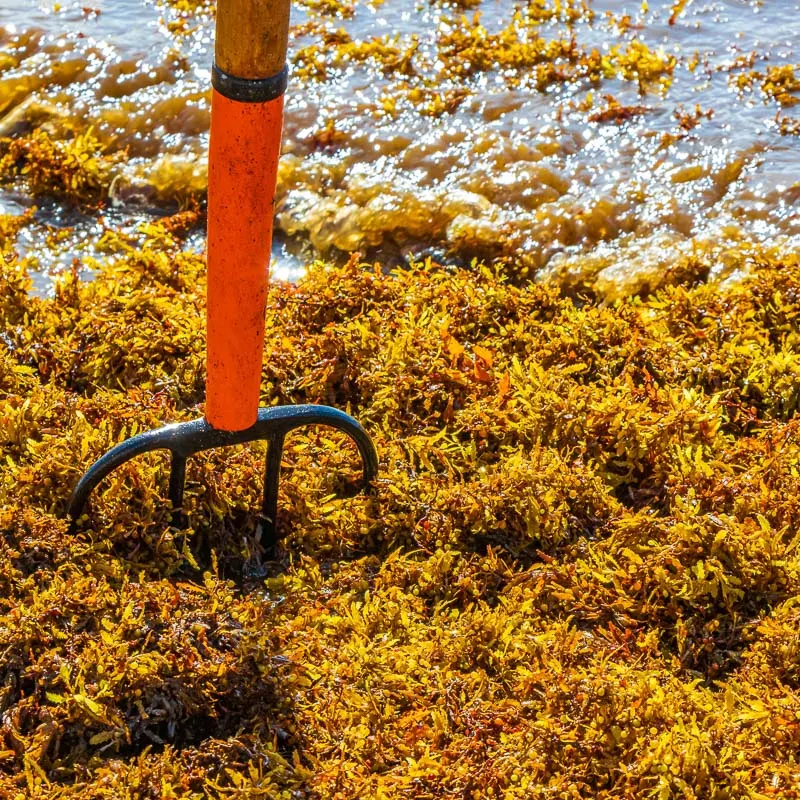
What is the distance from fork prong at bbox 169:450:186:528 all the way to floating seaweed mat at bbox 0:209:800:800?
58 millimetres

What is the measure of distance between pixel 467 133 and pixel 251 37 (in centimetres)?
318

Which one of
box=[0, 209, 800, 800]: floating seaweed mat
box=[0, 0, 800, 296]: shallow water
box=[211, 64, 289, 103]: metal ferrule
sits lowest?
box=[0, 209, 800, 800]: floating seaweed mat

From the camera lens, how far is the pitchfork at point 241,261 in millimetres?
2184

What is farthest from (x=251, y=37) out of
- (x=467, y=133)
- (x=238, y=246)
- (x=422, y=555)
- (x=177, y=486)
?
(x=467, y=133)

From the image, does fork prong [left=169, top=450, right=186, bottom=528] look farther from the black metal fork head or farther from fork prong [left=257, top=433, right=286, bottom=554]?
fork prong [left=257, top=433, right=286, bottom=554]

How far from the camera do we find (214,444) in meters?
2.89

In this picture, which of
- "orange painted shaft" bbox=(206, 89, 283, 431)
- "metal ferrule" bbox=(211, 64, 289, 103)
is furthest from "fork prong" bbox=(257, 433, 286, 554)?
"metal ferrule" bbox=(211, 64, 289, 103)

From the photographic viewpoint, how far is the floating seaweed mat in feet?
8.22

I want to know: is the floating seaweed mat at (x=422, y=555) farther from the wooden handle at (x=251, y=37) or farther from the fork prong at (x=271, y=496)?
the wooden handle at (x=251, y=37)

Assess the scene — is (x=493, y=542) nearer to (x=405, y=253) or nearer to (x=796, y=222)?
(x=405, y=253)

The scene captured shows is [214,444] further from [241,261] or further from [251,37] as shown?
[251,37]

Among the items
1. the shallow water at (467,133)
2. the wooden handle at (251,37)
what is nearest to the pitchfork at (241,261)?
the wooden handle at (251,37)

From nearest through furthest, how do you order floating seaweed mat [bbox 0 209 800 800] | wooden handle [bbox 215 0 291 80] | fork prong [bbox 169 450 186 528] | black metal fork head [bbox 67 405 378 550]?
wooden handle [bbox 215 0 291 80] → floating seaweed mat [bbox 0 209 800 800] → black metal fork head [bbox 67 405 378 550] → fork prong [bbox 169 450 186 528]

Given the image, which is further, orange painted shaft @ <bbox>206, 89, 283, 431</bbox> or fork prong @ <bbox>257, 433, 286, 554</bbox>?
fork prong @ <bbox>257, 433, 286, 554</bbox>
